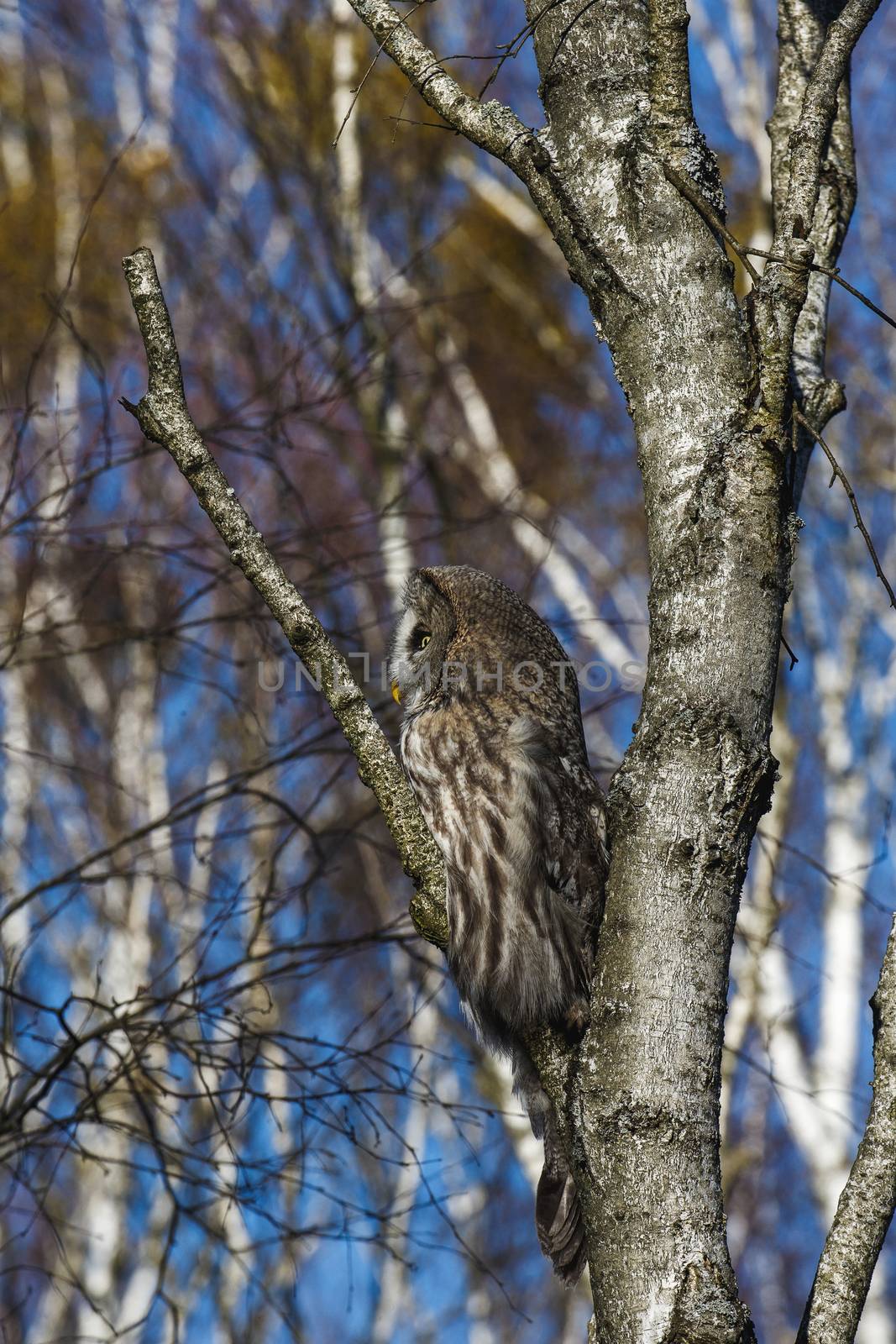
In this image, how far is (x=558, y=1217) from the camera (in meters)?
2.51

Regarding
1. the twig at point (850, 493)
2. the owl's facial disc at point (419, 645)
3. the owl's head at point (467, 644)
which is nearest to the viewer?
the twig at point (850, 493)

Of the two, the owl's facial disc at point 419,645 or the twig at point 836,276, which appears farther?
the owl's facial disc at point 419,645

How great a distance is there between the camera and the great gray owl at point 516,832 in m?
2.50

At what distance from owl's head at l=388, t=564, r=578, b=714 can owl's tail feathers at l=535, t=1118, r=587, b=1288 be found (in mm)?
968

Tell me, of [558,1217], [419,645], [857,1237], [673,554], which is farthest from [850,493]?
[419,645]

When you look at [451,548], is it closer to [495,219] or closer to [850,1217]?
[495,219]

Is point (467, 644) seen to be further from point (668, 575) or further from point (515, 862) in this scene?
point (668, 575)

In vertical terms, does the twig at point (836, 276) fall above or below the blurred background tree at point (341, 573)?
below

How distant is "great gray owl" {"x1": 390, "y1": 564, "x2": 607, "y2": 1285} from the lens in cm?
250

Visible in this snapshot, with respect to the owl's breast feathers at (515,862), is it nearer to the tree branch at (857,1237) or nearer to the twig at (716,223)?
the tree branch at (857,1237)

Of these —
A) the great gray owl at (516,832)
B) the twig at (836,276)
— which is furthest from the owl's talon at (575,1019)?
the twig at (836,276)

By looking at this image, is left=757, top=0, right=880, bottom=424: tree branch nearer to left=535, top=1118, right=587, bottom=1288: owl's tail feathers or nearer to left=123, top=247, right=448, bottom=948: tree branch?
left=123, top=247, right=448, bottom=948: tree branch

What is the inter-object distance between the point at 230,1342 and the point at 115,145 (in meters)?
8.30

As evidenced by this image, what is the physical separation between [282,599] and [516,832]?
0.78 metres
